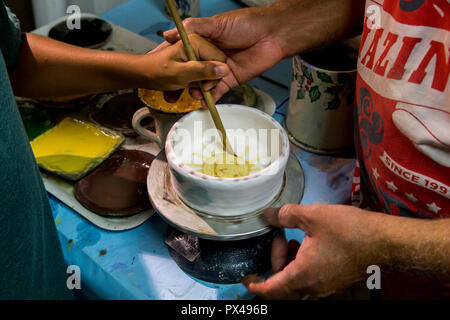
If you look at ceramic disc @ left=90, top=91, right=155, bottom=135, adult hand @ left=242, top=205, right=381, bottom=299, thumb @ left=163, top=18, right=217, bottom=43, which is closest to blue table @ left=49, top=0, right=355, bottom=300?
adult hand @ left=242, top=205, right=381, bottom=299

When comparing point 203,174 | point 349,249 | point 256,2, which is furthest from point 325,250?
point 256,2

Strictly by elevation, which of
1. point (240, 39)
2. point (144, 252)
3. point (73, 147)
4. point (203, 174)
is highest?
point (240, 39)

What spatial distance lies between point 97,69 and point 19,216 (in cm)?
47

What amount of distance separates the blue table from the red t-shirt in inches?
9.5

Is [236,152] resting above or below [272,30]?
below

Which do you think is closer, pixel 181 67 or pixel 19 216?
pixel 19 216

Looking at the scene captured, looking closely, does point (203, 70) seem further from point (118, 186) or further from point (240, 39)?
point (118, 186)

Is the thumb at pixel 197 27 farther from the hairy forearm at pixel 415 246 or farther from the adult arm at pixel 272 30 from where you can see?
the hairy forearm at pixel 415 246

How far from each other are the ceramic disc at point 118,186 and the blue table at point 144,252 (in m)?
0.05

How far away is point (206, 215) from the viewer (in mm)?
818
